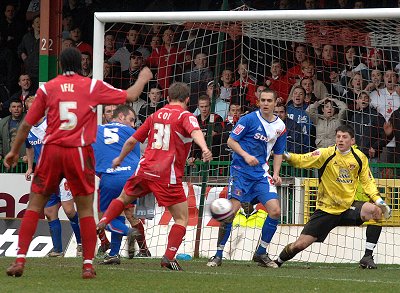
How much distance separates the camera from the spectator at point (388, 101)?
15031 millimetres

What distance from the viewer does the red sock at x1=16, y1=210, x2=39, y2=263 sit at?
9.34 meters

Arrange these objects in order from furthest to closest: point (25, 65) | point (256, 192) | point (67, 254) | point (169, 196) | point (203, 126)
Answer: point (25, 65), point (203, 126), point (67, 254), point (256, 192), point (169, 196)

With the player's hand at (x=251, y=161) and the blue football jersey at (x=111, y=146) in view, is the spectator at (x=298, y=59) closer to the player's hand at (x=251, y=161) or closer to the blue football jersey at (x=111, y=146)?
the blue football jersey at (x=111, y=146)

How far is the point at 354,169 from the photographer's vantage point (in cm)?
1210

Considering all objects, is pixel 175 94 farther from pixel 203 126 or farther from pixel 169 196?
pixel 203 126

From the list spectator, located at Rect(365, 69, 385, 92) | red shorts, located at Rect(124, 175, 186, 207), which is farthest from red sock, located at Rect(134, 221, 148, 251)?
spectator, located at Rect(365, 69, 385, 92)

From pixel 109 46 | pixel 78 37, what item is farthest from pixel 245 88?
pixel 78 37

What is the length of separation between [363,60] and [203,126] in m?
2.50

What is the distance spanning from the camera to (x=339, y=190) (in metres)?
12.0

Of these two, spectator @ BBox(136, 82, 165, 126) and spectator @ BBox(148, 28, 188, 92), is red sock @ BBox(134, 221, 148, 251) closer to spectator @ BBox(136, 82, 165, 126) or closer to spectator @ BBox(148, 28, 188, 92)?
spectator @ BBox(136, 82, 165, 126)

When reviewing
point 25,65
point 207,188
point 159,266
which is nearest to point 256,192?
point 159,266

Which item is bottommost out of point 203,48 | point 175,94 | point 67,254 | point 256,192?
point 67,254

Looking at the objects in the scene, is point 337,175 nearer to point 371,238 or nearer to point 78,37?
point 371,238

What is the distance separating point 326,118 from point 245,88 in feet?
4.49
